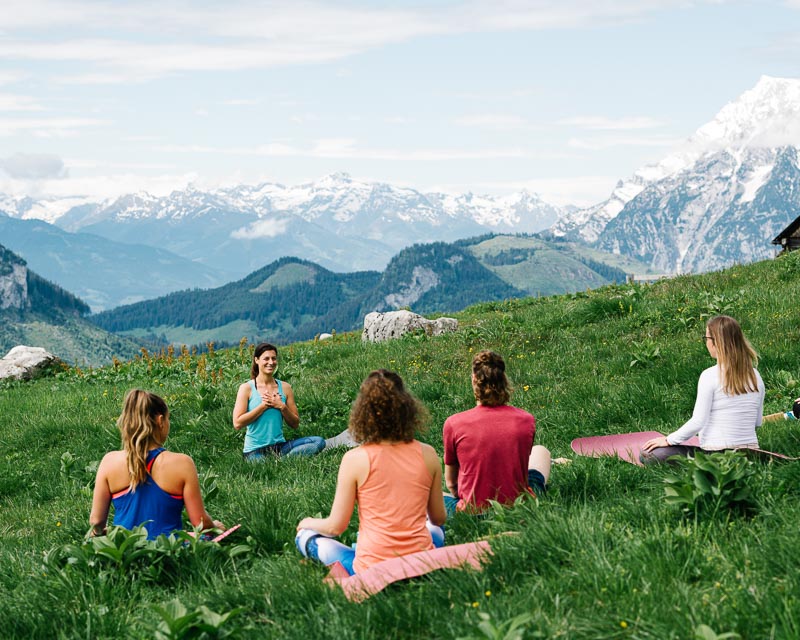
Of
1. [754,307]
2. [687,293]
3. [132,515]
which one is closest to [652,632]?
[132,515]

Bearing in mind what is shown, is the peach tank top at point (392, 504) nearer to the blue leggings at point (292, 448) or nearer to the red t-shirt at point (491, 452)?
the red t-shirt at point (491, 452)

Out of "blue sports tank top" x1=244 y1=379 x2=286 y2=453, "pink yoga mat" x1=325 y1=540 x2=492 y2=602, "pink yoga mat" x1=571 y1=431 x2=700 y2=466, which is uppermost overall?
"pink yoga mat" x1=325 y1=540 x2=492 y2=602

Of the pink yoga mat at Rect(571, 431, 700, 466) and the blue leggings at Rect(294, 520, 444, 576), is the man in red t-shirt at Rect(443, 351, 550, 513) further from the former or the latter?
the pink yoga mat at Rect(571, 431, 700, 466)

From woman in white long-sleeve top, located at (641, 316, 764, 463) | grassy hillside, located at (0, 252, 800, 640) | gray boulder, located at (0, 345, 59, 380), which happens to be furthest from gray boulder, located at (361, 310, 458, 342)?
woman in white long-sleeve top, located at (641, 316, 764, 463)

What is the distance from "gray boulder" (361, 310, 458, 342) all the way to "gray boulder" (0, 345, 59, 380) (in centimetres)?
1148

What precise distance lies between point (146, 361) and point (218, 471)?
13.5m

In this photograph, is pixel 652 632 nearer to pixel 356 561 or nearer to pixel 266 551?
pixel 356 561

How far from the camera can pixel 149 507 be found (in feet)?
21.2

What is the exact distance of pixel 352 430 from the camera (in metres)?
5.80

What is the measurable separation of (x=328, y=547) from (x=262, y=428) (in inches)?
216

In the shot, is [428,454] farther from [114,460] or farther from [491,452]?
→ [114,460]

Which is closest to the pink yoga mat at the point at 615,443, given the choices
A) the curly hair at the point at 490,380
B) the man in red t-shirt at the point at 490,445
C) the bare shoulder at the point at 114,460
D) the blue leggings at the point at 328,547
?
the man in red t-shirt at the point at 490,445

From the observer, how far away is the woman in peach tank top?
18.0ft

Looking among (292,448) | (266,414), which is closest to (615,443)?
(292,448)
